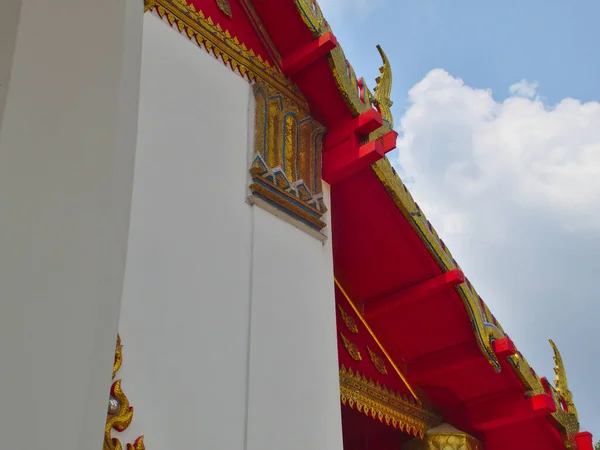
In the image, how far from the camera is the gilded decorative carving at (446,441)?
4.41 meters

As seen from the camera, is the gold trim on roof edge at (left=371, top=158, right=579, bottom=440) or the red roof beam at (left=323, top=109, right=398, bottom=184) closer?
the red roof beam at (left=323, top=109, right=398, bottom=184)

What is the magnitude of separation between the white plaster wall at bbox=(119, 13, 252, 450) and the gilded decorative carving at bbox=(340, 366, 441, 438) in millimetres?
1218

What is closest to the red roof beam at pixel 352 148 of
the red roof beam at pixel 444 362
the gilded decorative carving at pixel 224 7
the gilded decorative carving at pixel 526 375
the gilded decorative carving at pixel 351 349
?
the gilded decorative carving at pixel 224 7

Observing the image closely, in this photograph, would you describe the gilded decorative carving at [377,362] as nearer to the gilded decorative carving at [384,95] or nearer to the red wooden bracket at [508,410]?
the red wooden bracket at [508,410]

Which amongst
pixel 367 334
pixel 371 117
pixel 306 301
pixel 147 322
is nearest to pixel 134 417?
pixel 147 322

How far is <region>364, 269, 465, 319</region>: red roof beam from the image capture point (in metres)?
4.05

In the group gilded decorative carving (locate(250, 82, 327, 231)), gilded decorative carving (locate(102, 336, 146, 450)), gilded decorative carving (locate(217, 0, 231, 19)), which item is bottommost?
gilded decorative carving (locate(102, 336, 146, 450))

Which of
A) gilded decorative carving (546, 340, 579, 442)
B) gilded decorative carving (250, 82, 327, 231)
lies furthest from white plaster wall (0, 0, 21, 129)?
gilded decorative carving (546, 340, 579, 442)

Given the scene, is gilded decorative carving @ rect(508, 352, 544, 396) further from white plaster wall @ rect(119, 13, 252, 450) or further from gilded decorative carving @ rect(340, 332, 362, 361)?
white plaster wall @ rect(119, 13, 252, 450)

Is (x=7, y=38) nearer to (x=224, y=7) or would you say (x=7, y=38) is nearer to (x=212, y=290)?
(x=212, y=290)

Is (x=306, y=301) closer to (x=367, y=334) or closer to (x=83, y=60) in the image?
(x=367, y=334)

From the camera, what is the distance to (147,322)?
2584 millimetres

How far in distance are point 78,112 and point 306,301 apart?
1.90 meters

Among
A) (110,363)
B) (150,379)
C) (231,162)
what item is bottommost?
(110,363)
